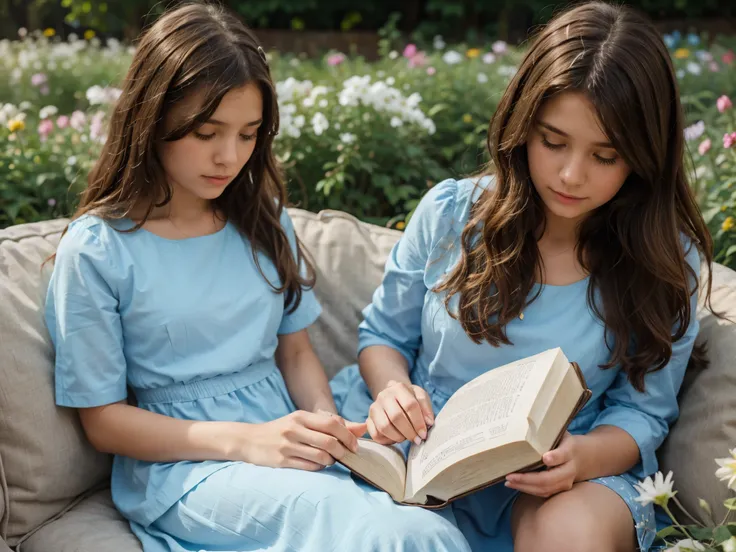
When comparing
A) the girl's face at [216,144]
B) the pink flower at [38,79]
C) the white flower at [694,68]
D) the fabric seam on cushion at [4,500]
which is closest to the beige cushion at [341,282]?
the girl's face at [216,144]

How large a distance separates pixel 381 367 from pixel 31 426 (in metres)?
Result: 0.76

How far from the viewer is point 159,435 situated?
1980 millimetres

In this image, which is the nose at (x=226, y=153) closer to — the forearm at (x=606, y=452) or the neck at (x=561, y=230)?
the neck at (x=561, y=230)

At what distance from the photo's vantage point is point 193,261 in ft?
6.98

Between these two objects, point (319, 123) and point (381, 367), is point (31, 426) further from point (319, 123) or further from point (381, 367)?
point (319, 123)

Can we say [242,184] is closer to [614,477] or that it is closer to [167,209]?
[167,209]

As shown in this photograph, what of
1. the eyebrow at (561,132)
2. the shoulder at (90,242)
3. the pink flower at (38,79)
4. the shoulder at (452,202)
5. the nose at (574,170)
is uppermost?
the eyebrow at (561,132)

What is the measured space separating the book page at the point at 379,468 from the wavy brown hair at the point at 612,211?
36 cm

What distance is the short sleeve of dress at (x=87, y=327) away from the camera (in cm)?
197

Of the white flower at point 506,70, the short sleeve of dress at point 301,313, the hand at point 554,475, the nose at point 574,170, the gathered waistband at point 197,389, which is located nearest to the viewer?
the hand at point 554,475

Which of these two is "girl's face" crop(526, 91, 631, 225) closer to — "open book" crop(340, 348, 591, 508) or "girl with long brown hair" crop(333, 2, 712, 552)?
"girl with long brown hair" crop(333, 2, 712, 552)

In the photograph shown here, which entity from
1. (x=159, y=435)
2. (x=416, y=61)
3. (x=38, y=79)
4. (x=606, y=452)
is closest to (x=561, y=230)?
(x=606, y=452)


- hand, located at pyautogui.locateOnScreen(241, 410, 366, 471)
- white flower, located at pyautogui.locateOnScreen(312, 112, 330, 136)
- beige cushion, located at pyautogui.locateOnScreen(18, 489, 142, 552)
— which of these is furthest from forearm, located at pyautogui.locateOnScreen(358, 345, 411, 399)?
white flower, located at pyautogui.locateOnScreen(312, 112, 330, 136)

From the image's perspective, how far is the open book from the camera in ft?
5.50
